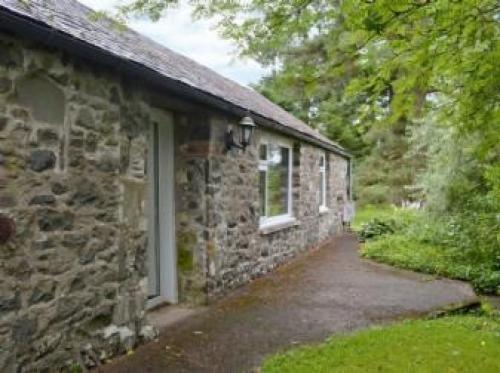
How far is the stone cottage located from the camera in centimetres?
403

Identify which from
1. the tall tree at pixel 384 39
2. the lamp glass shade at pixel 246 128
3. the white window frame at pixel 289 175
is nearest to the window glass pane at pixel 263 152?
the white window frame at pixel 289 175

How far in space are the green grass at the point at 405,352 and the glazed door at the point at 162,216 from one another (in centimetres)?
266

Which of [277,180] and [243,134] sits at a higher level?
[243,134]

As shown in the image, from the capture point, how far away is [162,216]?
7.47 metres

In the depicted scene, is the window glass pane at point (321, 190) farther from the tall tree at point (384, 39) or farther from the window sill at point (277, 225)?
the tall tree at point (384, 39)

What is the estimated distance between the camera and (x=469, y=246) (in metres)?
10.5

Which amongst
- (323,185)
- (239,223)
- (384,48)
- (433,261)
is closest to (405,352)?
(384,48)

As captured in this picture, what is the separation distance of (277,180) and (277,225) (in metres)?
1.18

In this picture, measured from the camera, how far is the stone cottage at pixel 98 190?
4031 millimetres

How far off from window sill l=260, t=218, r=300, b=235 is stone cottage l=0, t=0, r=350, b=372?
125 cm

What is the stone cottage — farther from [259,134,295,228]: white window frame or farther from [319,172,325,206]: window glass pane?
[319,172,325,206]: window glass pane

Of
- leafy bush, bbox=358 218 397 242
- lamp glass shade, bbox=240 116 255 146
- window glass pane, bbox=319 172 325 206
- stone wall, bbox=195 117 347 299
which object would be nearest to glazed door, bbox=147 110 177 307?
stone wall, bbox=195 117 347 299

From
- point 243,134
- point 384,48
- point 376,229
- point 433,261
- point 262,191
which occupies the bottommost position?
point 433,261

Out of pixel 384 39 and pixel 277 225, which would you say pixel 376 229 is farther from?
pixel 384 39
